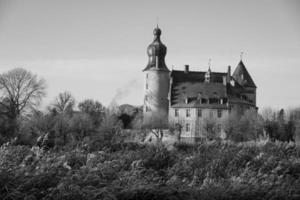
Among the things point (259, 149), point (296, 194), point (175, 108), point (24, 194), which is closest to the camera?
point (24, 194)

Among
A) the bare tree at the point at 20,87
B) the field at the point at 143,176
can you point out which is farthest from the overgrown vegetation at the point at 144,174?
the bare tree at the point at 20,87

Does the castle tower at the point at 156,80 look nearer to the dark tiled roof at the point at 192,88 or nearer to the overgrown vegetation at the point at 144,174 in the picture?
the dark tiled roof at the point at 192,88

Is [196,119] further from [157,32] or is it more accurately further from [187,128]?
[157,32]

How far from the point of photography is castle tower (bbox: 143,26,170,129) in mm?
69688

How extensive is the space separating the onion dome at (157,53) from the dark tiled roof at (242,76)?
971 cm

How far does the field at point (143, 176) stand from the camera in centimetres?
886

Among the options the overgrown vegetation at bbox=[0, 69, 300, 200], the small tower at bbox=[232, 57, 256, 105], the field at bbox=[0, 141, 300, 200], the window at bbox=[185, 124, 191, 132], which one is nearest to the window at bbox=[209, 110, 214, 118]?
the window at bbox=[185, 124, 191, 132]

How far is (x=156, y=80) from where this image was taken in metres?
70.4

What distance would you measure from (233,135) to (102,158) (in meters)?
44.3

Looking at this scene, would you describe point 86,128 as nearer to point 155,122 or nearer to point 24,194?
point 155,122

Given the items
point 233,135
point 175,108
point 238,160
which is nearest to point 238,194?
point 238,160

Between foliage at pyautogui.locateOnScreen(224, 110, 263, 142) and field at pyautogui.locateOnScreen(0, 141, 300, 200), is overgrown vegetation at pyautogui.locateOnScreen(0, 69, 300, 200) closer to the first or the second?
field at pyautogui.locateOnScreen(0, 141, 300, 200)

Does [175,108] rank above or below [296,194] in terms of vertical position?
above

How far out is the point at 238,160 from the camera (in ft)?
47.9
